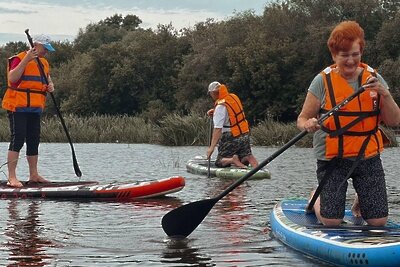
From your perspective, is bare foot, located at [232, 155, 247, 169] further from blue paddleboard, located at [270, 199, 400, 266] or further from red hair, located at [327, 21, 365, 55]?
red hair, located at [327, 21, 365, 55]

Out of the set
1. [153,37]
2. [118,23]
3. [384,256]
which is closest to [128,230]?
[384,256]

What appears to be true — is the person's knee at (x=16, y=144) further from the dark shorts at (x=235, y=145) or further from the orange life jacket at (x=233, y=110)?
the dark shorts at (x=235, y=145)

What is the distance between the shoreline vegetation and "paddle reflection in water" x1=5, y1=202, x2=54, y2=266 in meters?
18.7

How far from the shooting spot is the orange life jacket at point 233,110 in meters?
13.9

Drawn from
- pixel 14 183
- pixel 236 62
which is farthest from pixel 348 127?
pixel 236 62

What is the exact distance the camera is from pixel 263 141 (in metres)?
30.3

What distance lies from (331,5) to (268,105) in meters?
7.64

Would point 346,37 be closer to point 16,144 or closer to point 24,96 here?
point 24,96

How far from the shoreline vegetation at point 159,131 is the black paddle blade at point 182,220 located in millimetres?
19836

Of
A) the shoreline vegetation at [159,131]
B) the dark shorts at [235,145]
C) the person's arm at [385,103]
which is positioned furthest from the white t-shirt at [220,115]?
the shoreline vegetation at [159,131]

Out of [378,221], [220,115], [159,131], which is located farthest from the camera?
[159,131]

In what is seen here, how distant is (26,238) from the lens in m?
7.68

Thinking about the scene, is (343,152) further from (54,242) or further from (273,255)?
(54,242)

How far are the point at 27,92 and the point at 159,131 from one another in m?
19.1
